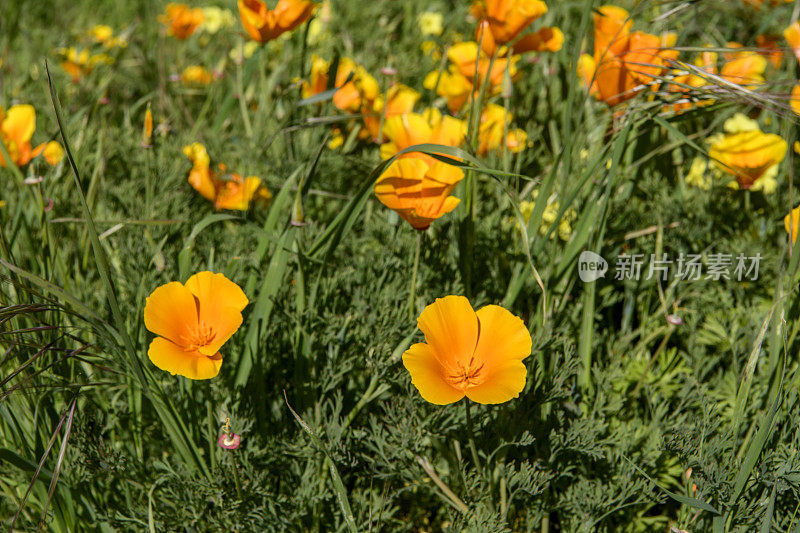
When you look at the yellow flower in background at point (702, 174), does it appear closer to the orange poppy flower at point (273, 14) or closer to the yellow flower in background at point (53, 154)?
the orange poppy flower at point (273, 14)

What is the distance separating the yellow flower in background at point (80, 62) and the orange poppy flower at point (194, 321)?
1639mm

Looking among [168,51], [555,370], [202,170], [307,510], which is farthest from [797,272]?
[168,51]

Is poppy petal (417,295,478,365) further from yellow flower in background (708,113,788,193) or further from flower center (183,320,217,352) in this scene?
yellow flower in background (708,113,788,193)

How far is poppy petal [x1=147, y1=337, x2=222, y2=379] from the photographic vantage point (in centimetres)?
99

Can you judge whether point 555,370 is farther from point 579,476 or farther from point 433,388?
point 433,388

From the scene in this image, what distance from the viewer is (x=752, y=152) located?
60.1 inches

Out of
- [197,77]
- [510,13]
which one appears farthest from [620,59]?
[197,77]

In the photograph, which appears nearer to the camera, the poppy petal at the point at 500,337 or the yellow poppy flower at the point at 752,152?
the poppy petal at the point at 500,337

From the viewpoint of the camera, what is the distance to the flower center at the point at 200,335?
113 cm

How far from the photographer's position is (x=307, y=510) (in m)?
1.26

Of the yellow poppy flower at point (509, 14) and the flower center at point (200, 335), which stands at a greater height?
the yellow poppy flower at point (509, 14)

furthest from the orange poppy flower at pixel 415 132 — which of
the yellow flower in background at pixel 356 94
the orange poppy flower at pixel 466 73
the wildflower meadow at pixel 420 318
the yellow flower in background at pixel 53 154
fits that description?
the yellow flower in background at pixel 53 154

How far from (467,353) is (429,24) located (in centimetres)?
187

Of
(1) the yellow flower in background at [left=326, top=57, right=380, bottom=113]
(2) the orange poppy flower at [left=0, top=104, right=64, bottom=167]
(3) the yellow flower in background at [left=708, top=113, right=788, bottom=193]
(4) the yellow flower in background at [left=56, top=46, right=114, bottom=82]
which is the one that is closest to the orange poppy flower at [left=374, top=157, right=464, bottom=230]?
(3) the yellow flower in background at [left=708, top=113, right=788, bottom=193]
